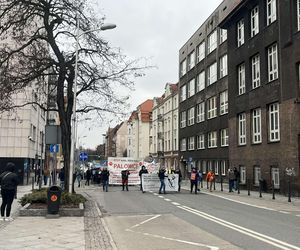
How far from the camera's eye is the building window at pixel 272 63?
28950 millimetres

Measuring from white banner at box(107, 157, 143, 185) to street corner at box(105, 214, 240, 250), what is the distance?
22.9 meters

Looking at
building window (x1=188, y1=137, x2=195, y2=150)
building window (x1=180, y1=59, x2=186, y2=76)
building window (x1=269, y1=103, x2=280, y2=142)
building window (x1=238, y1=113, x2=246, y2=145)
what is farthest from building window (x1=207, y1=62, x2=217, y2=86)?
building window (x1=269, y1=103, x2=280, y2=142)

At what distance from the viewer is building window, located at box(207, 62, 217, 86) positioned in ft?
152

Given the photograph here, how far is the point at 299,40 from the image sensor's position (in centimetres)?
2548

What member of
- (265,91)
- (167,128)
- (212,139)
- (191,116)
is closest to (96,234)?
(265,91)

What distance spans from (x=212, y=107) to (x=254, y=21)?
1536 cm

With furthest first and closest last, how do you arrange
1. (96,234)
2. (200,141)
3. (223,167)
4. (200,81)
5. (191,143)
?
(191,143) < (200,81) < (200,141) < (223,167) < (96,234)

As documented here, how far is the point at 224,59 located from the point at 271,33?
14.4m

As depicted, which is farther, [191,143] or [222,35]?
[191,143]

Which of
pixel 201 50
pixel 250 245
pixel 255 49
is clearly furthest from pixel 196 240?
pixel 201 50

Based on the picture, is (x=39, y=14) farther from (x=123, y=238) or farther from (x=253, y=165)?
(x=253, y=165)

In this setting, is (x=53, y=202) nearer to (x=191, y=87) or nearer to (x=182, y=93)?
(x=191, y=87)

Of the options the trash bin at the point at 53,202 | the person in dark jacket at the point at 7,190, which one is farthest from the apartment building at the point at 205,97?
the person in dark jacket at the point at 7,190

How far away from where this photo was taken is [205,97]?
49.3 meters
